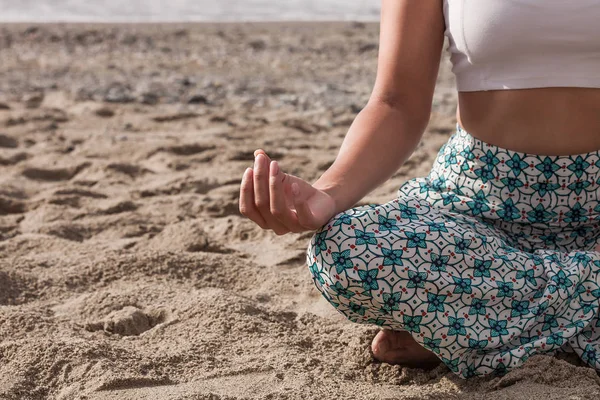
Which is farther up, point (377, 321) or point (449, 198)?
point (449, 198)

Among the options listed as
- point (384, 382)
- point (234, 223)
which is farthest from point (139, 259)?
point (384, 382)

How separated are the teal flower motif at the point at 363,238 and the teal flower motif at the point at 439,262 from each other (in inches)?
4.8

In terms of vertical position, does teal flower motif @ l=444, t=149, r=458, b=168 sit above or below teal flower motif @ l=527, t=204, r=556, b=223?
above

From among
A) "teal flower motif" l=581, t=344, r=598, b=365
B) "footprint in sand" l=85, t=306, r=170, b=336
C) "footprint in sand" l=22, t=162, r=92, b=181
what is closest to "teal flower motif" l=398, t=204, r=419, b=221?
"teal flower motif" l=581, t=344, r=598, b=365

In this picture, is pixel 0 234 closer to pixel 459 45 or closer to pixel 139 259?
pixel 139 259

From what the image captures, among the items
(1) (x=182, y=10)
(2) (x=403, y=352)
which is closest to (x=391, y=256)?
(2) (x=403, y=352)

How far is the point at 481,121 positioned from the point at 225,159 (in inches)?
70.6

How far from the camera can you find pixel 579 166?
1646 mm

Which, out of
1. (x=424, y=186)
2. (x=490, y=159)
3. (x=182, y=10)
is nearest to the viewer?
(x=490, y=159)

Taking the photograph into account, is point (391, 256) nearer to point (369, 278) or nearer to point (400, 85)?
point (369, 278)

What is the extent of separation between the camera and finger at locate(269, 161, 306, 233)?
1.37 metres

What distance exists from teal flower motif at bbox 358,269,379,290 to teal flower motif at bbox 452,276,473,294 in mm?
157

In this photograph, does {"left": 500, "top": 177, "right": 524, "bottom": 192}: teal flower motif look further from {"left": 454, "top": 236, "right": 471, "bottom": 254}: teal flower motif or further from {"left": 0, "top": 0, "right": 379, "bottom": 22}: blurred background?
{"left": 0, "top": 0, "right": 379, "bottom": 22}: blurred background

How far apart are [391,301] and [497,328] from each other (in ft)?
0.75
